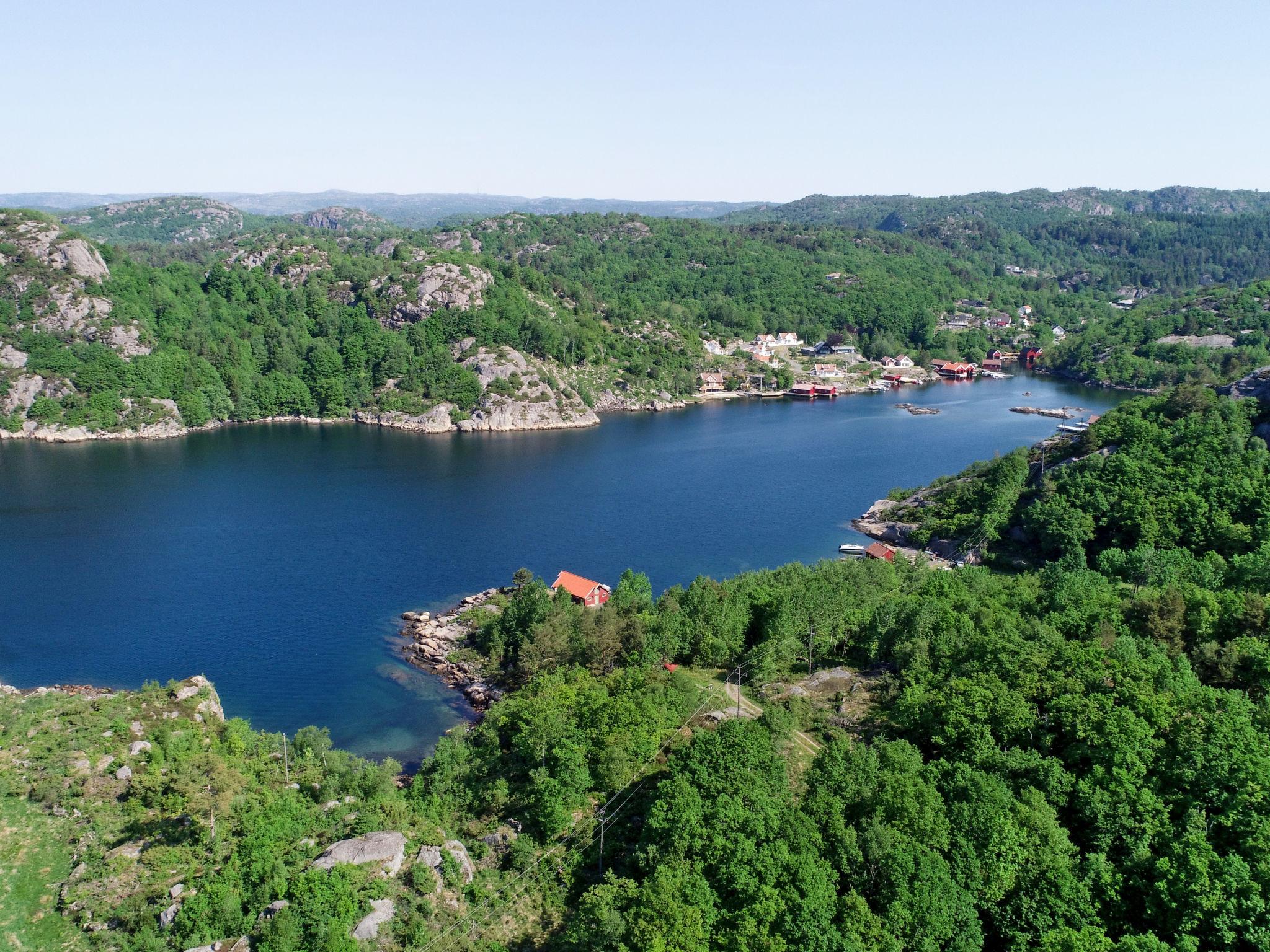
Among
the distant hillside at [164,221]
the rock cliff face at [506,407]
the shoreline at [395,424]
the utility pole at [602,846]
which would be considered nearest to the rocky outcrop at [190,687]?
the utility pole at [602,846]

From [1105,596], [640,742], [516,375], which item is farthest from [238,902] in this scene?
[516,375]

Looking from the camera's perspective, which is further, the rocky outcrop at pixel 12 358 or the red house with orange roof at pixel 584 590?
the rocky outcrop at pixel 12 358

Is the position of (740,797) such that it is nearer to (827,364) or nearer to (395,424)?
(395,424)

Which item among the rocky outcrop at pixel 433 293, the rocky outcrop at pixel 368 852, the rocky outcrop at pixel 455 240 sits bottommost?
the rocky outcrop at pixel 368 852

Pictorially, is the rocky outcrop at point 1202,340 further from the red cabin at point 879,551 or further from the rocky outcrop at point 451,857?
the rocky outcrop at point 451,857

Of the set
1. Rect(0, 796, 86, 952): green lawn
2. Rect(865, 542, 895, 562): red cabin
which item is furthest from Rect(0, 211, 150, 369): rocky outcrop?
Rect(0, 796, 86, 952): green lawn

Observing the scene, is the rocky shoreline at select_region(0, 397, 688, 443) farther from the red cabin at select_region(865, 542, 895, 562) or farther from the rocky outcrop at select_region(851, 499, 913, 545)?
the red cabin at select_region(865, 542, 895, 562)

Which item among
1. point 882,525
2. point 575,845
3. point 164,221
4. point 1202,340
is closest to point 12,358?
point 882,525
